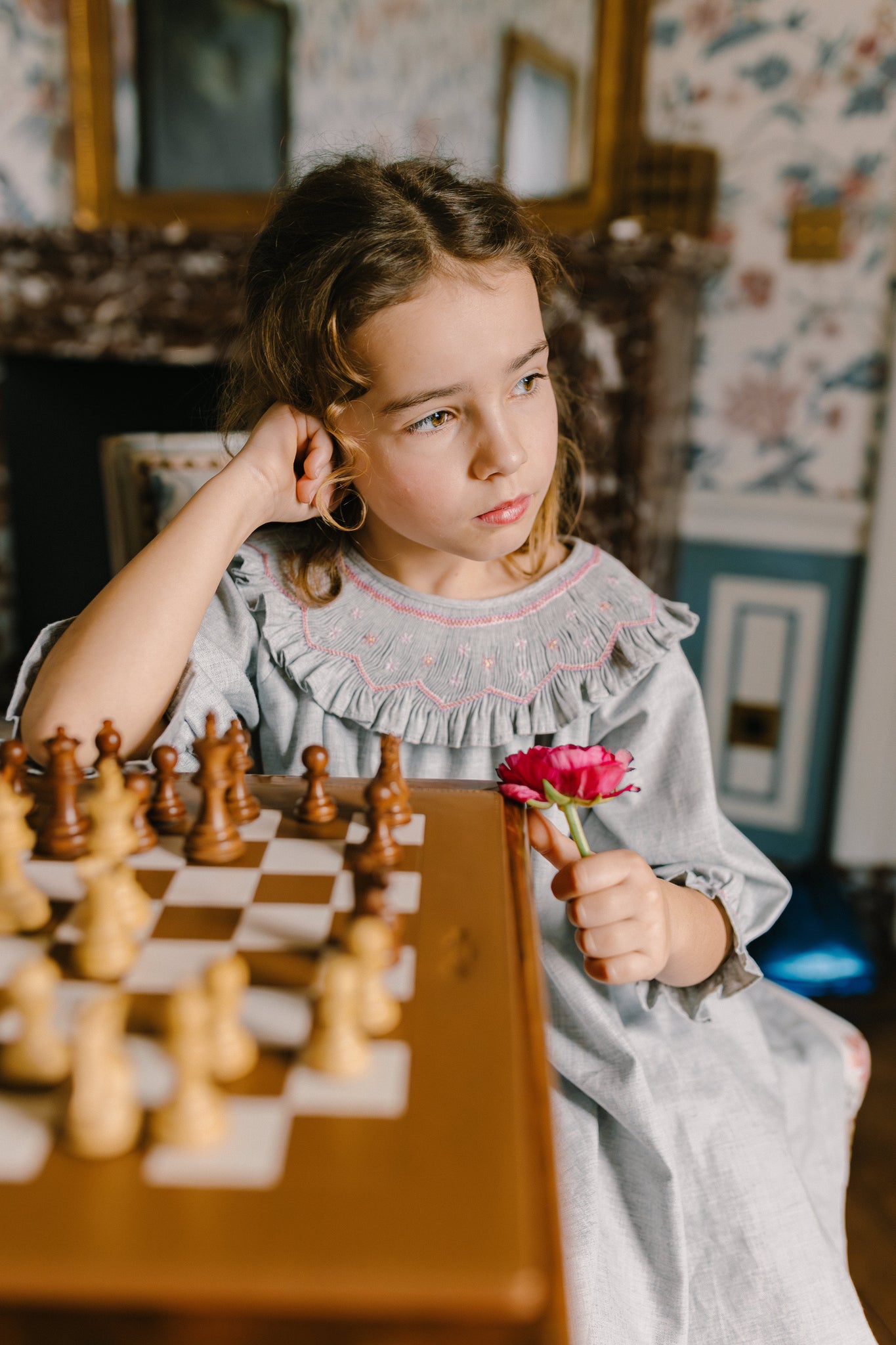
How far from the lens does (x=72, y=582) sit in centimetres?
266

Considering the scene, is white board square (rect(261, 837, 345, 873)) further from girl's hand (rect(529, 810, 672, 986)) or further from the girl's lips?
the girl's lips

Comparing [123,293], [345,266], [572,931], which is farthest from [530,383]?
[123,293]

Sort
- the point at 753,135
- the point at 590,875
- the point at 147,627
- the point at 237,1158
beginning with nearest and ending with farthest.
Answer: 1. the point at 237,1158
2. the point at 590,875
3. the point at 147,627
4. the point at 753,135

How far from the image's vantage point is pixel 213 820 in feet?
2.11

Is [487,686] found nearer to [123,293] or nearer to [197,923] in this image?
[197,923]

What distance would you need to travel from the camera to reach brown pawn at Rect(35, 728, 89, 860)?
642 millimetres

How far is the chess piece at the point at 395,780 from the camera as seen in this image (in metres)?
0.67

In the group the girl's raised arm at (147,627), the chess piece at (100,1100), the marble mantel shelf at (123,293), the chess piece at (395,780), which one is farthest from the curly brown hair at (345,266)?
the marble mantel shelf at (123,293)

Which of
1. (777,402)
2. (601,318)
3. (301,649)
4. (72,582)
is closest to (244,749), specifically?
(301,649)

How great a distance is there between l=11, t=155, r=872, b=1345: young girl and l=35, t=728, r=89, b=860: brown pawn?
20 centimetres

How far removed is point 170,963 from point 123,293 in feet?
6.52

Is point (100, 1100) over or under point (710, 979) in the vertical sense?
over

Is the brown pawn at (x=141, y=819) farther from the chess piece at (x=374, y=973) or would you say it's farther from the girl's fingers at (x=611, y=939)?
the girl's fingers at (x=611, y=939)

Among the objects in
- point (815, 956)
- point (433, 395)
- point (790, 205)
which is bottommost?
point (815, 956)
